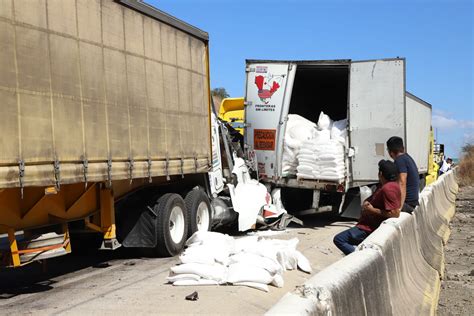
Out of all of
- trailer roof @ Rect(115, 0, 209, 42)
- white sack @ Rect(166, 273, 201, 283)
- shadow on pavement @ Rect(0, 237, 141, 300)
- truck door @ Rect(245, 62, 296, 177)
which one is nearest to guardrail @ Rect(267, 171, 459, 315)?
white sack @ Rect(166, 273, 201, 283)

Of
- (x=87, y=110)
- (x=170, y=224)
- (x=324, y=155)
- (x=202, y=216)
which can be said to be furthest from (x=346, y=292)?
(x=324, y=155)

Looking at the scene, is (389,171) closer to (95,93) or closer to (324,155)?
(95,93)

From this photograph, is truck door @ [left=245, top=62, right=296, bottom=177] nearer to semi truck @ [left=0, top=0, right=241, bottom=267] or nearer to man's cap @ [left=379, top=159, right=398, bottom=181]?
semi truck @ [left=0, top=0, right=241, bottom=267]

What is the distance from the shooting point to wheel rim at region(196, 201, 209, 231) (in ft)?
34.1

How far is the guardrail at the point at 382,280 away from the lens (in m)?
3.24

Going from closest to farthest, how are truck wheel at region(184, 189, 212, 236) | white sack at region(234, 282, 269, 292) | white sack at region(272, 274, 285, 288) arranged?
white sack at region(234, 282, 269, 292)
white sack at region(272, 274, 285, 288)
truck wheel at region(184, 189, 212, 236)

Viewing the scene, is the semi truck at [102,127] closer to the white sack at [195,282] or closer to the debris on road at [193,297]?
the white sack at [195,282]

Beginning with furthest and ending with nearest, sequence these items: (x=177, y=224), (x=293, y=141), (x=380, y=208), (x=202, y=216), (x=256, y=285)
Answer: (x=293, y=141) < (x=202, y=216) < (x=177, y=224) < (x=380, y=208) < (x=256, y=285)

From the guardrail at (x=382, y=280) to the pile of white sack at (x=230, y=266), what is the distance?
1.51 meters

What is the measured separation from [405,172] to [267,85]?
6564 millimetres

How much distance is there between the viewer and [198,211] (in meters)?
10.4

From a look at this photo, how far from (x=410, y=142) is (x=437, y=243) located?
7125 millimetres

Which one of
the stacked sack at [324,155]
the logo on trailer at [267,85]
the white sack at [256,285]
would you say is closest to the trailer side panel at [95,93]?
the white sack at [256,285]

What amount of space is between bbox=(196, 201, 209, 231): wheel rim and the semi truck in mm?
19
